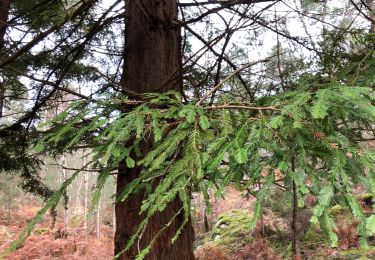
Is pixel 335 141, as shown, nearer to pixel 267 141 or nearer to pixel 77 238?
pixel 267 141

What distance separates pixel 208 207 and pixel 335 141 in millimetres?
693

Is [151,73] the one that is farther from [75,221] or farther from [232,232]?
[75,221]

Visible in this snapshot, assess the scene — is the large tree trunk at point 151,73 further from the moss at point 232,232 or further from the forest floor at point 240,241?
the moss at point 232,232

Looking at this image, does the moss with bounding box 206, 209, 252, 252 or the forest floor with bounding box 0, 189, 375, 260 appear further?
the moss with bounding box 206, 209, 252, 252

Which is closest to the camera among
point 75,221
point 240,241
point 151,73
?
point 151,73

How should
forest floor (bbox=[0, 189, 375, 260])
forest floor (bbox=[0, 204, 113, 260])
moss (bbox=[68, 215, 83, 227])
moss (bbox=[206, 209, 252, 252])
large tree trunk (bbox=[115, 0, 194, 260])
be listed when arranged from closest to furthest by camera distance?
large tree trunk (bbox=[115, 0, 194, 260])
forest floor (bbox=[0, 189, 375, 260])
moss (bbox=[206, 209, 252, 252])
forest floor (bbox=[0, 204, 113, 260])
moss (bbox=[68, 215, 83, 227])

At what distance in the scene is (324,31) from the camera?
4227 millimetres

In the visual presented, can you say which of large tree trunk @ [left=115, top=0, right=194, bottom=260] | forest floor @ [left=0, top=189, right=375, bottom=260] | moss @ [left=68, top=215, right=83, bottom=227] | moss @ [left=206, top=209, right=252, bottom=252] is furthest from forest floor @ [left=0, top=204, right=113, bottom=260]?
large tree trunk @ [left=115, top=0, right=194, bottom=260]

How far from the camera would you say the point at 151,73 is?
3.15 meters

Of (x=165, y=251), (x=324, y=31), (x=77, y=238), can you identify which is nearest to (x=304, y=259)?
(x=324, y=31)

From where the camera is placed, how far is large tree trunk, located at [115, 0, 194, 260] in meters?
2.83

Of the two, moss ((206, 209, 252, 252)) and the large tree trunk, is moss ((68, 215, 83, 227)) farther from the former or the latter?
the large tree trunk

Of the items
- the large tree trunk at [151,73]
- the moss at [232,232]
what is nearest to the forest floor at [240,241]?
the moss at [232,232]

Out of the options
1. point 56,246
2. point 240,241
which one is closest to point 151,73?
point 240,241
